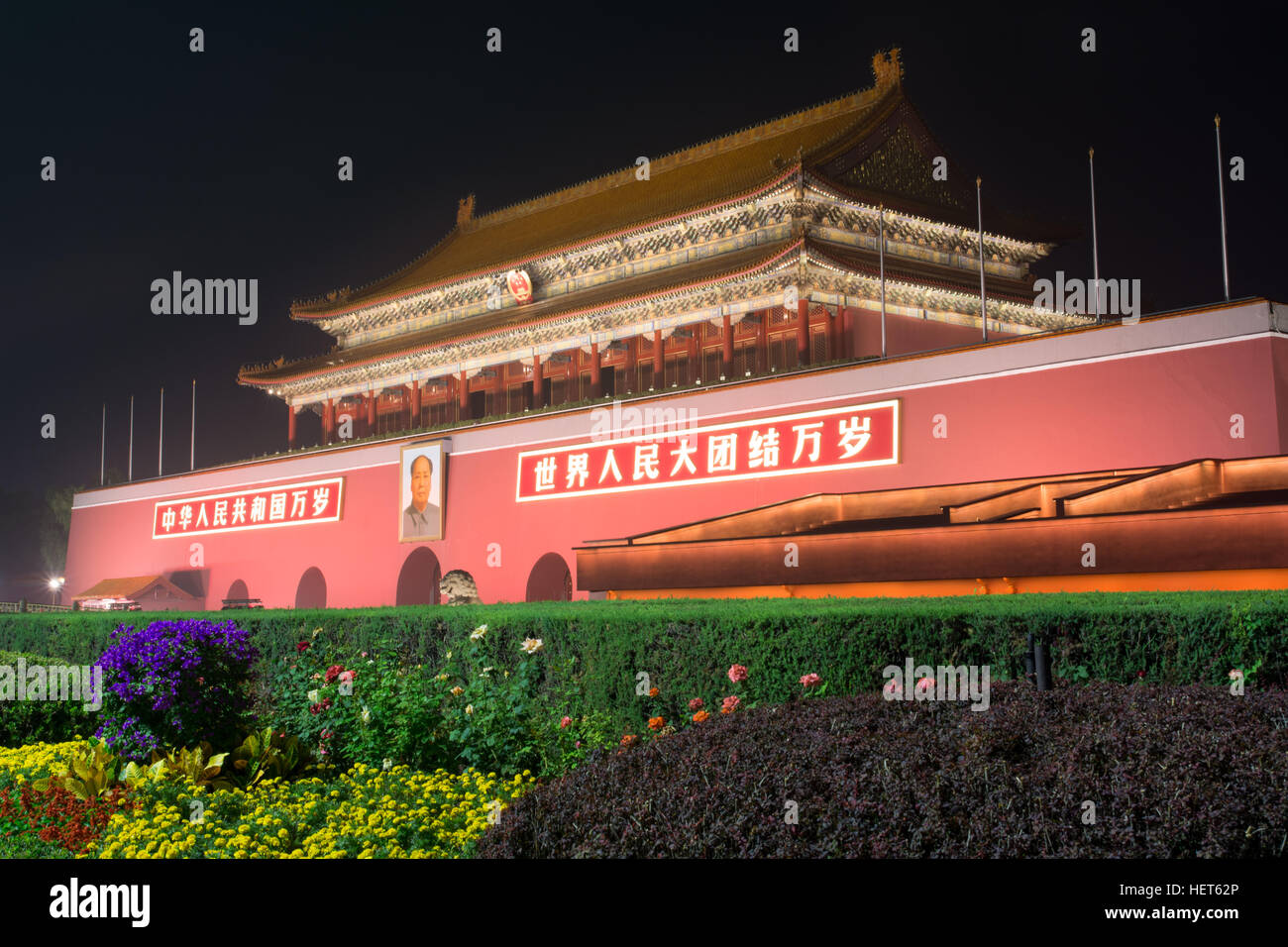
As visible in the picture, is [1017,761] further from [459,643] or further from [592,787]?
[459,643]

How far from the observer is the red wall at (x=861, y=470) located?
44.2 ft

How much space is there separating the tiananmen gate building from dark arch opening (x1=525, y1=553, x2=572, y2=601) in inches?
3.2

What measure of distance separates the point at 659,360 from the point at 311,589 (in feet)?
35.4

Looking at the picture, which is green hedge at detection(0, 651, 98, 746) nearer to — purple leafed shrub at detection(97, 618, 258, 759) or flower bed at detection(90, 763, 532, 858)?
purple leafed shrub at detection(97, 618, 258, 759)

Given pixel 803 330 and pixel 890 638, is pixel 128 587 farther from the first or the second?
pixel 890 638

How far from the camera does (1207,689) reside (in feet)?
18.6

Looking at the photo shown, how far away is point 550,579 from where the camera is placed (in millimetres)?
22594

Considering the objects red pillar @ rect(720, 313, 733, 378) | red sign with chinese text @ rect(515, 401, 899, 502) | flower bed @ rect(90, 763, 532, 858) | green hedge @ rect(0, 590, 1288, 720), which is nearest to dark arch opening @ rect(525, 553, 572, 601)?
red sign with chinese text @ rect(515, 401, 899, 502)

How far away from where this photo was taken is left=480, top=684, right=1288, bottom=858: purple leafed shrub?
423 cm

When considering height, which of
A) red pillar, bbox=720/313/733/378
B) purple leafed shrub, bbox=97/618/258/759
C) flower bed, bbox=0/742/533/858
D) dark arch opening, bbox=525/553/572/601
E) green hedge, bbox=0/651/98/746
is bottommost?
flower bed, bbox=0/742/533/858

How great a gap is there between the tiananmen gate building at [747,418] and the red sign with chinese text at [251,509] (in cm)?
8
